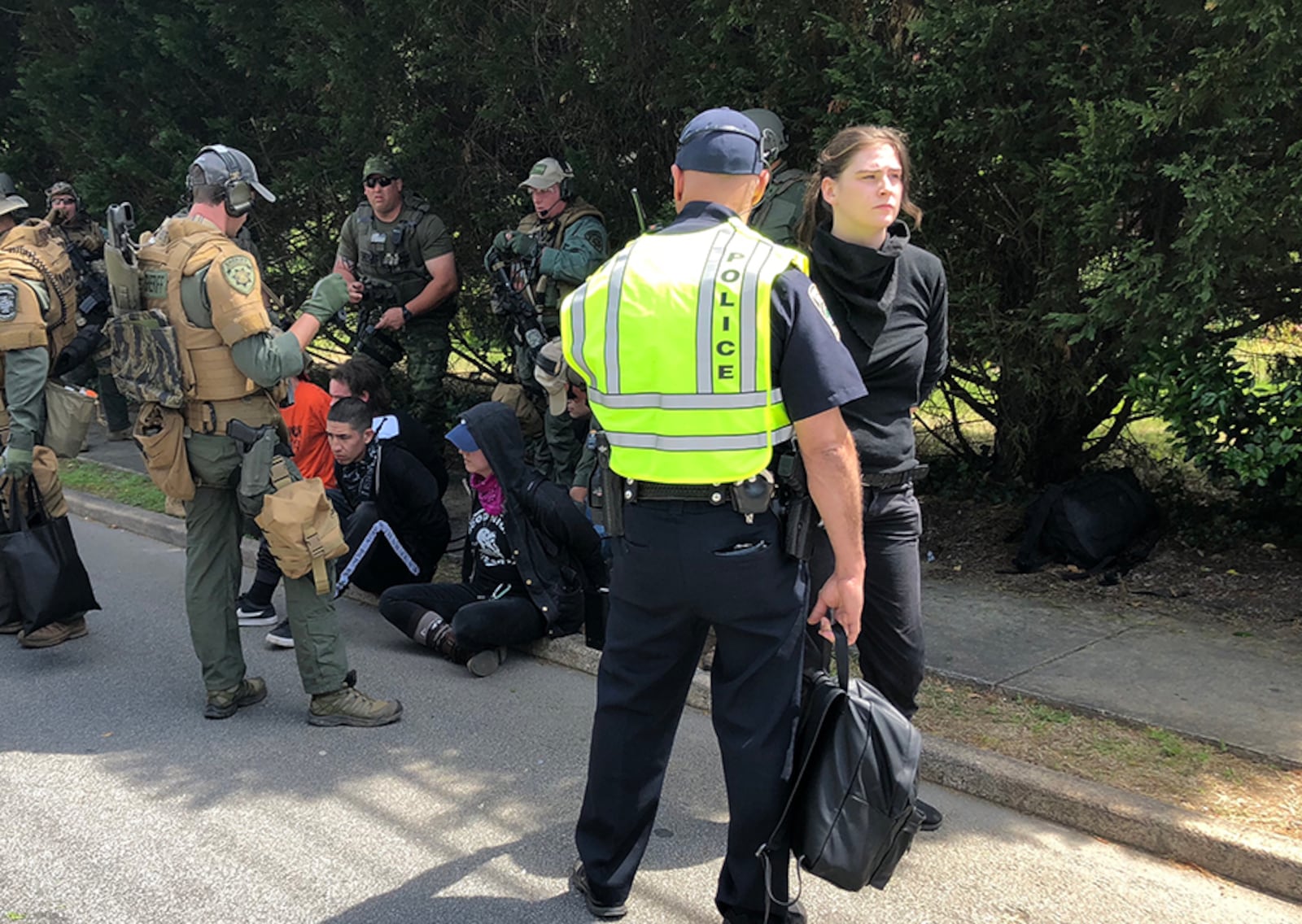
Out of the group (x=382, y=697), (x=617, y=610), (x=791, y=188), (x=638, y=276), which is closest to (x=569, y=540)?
(x=382, y=697)

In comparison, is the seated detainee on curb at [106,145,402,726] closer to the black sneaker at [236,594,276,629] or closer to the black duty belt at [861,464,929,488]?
the black sneaker at [236,594,276,629]

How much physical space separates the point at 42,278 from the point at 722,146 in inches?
150

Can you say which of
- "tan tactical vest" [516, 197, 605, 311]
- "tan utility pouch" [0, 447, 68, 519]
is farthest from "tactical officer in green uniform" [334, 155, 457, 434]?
"tan utility pouch" [0, 447, 68, 519]

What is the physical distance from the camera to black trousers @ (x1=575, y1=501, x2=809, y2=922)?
276cm

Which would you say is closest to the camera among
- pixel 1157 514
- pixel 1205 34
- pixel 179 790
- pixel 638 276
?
pixel 638 276

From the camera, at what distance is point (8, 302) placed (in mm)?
5000

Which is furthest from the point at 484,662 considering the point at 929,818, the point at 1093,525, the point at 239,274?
the point at 1093,525

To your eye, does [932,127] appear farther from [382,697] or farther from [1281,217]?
[382,697]

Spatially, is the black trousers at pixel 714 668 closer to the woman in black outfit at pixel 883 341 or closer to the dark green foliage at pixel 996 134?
the woman in black outfit at pixel 883 341

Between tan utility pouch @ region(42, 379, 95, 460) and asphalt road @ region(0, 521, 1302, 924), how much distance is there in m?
1.04

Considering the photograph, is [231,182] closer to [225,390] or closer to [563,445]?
[225,390]

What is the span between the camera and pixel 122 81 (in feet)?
33.0

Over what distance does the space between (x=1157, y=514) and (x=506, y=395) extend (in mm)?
3713

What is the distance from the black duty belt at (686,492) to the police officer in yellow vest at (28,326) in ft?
11.4
